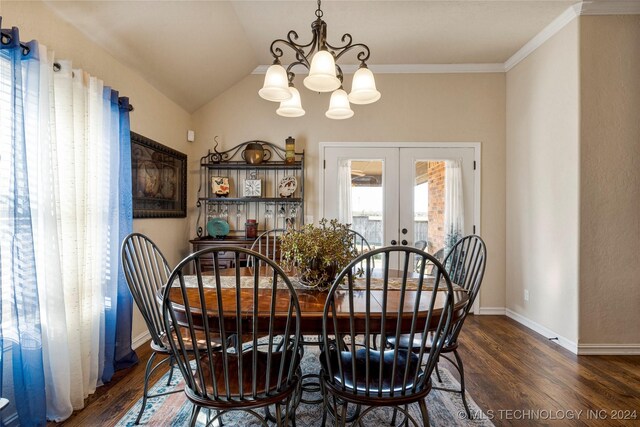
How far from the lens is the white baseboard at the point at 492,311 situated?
12.7ft

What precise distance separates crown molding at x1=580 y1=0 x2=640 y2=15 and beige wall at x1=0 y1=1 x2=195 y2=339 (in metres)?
3.80

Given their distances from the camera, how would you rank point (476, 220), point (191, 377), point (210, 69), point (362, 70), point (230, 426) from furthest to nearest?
point (476, 220) < point (210, 69) < point (362, 70) < point (230, 426) < point (191, 377)

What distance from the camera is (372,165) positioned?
3949mm

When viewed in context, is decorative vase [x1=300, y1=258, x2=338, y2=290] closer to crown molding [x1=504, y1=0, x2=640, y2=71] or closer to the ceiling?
the ceiling

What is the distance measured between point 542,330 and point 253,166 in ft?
11.1

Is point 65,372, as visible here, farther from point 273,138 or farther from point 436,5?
point 436,5

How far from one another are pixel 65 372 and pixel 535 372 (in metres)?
3.08

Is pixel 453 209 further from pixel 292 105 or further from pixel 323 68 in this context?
pixel 323 68

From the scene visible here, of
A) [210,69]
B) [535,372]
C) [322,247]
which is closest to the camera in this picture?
[322,247]

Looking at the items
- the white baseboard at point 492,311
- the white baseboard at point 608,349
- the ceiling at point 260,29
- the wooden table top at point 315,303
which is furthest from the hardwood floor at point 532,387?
the ceiling at point 260,29

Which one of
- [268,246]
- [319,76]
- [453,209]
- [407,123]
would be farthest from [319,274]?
[407,123]

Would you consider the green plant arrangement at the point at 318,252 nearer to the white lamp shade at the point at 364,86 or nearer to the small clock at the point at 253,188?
the white lamp shade at the point at 364,86

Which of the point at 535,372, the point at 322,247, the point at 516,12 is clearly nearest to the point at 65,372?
the point at 322,247

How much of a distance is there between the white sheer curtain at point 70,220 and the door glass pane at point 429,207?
3.01 meters
